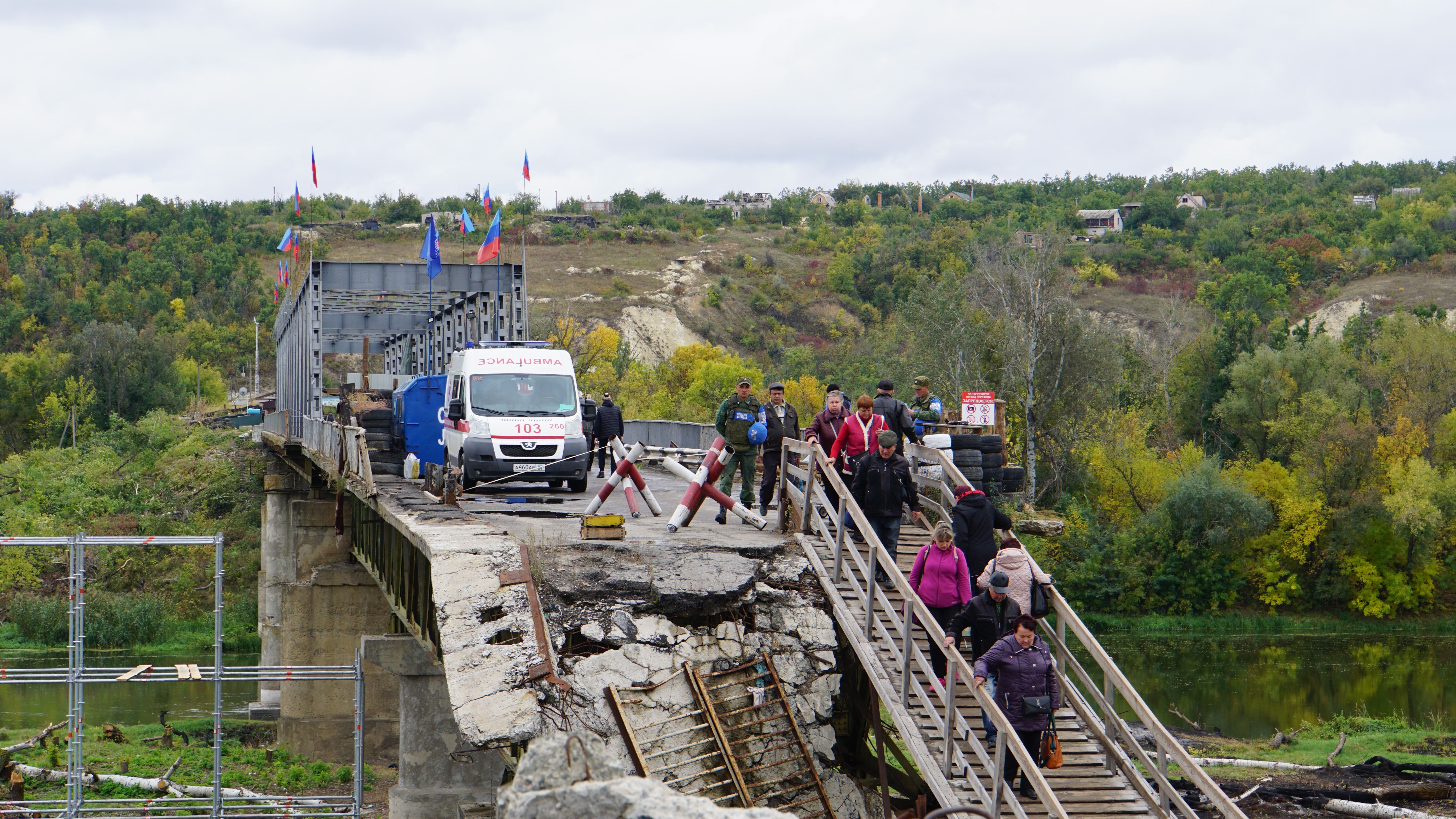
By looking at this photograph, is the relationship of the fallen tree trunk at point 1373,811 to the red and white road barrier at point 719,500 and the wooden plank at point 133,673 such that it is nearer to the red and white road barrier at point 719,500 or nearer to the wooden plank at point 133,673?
the red and white road barrier at point 719,500

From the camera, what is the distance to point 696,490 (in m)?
13.6

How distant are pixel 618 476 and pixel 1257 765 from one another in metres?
14.4

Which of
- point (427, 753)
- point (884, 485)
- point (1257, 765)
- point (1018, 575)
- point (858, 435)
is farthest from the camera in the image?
point (1257, 765)

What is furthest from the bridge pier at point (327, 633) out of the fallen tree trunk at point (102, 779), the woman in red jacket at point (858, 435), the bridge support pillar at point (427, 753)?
the woman in red jacket at point (858, 435)

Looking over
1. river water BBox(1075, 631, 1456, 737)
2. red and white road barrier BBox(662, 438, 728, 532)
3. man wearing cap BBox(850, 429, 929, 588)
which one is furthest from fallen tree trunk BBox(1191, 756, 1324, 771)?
man wearing cap BBox(850, 429, 929, 588)

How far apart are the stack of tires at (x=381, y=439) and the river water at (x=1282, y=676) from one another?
713 inches

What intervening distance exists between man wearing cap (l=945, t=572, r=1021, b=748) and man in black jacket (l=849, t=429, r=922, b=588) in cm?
201

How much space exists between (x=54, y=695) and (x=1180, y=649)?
33.6 m

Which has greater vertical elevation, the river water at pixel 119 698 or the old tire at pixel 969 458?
the old tire at pixel 969 458

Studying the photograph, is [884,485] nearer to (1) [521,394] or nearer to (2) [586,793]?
(2) [586,793]

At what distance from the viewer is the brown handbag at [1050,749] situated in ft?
28.8

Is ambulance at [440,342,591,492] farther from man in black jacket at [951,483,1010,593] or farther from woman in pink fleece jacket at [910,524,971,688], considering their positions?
woman in pink fleece jacket at [910,524,971,688]

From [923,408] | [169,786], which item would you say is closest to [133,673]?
[169,786]

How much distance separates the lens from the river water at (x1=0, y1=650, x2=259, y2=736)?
31.6 m
